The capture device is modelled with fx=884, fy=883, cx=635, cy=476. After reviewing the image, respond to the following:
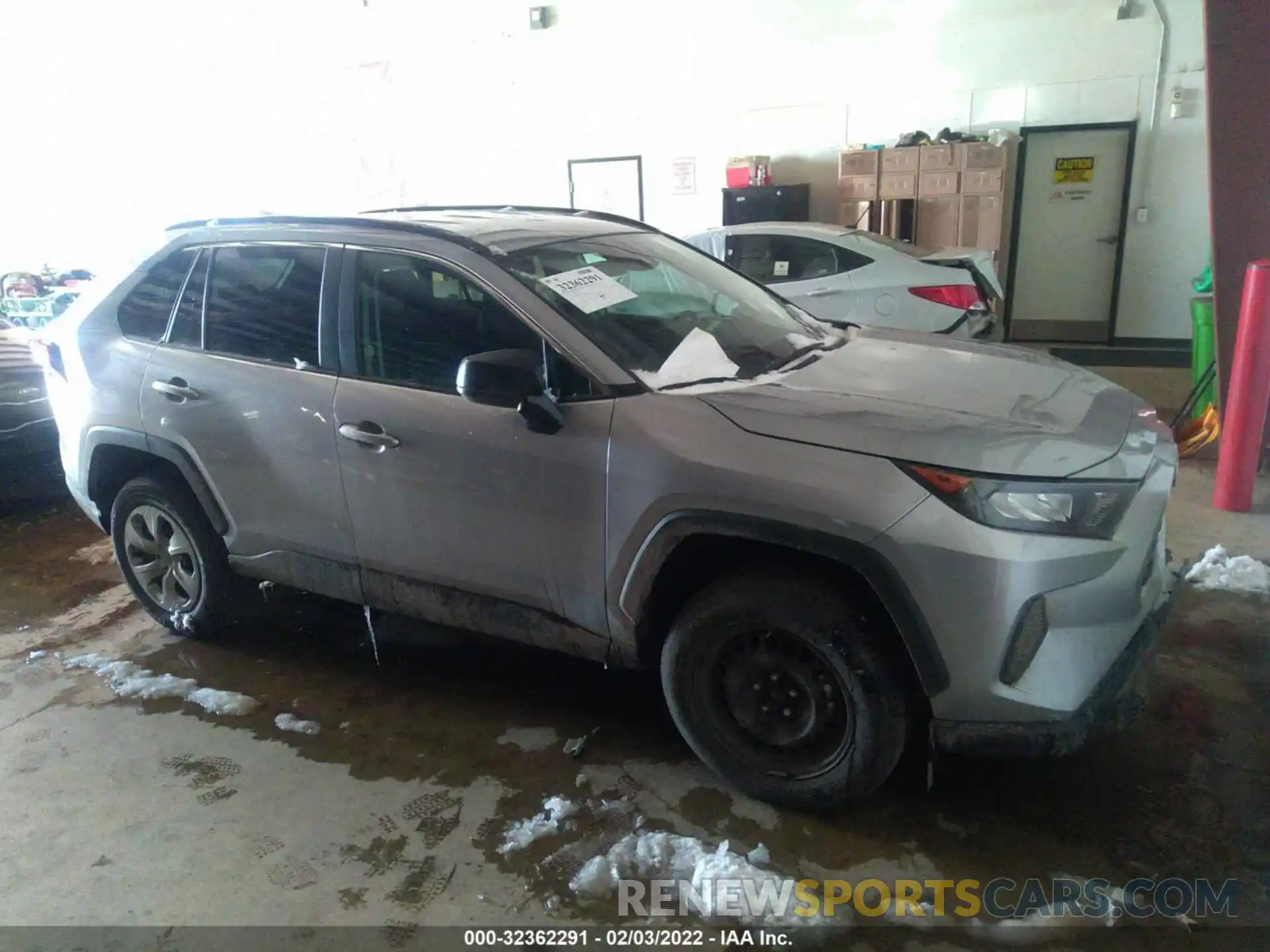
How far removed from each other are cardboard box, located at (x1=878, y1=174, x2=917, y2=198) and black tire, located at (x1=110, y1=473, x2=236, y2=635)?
7.73 meters

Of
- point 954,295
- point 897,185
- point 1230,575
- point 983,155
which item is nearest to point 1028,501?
point 1230,575

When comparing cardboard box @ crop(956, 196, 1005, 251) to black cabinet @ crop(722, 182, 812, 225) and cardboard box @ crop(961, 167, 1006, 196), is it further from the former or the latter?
black cabinet @ crop(722, 182, 812, 225)

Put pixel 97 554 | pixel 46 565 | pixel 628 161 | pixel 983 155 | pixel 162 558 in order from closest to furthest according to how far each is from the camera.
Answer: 1. pixel 162 558
2. pixel 46 565
3. pixel 97 554
4. pixel 983 155
5. pixel 628 161

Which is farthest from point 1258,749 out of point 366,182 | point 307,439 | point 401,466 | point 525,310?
point 366,182

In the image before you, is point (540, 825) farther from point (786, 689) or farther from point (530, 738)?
point (786, 689)

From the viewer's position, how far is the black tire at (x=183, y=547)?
342 cm

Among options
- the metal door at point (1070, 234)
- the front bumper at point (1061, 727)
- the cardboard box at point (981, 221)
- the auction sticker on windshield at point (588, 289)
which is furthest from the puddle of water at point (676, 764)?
the metal door at point (1070, 234)

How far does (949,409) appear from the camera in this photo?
227cm

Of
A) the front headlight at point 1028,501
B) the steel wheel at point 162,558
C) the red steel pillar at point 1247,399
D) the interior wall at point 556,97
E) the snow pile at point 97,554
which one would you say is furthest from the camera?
the interior wall at point 556,97

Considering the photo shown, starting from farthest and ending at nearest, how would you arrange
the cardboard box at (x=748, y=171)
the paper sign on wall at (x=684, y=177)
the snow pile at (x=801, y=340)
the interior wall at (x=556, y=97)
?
the paper sign on wall at (x=684, y=177) < the cardboard box at (x=748, y=171) < the interior wall at (x=556, y=97) < the snow pile at (x=801, y=340)

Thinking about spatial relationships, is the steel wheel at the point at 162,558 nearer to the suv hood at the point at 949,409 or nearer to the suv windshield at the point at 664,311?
the suv windshield at the point at 664,311

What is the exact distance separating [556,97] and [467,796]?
9983 millimetres

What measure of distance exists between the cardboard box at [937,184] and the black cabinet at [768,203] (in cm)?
128

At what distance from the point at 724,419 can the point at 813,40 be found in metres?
8.75
